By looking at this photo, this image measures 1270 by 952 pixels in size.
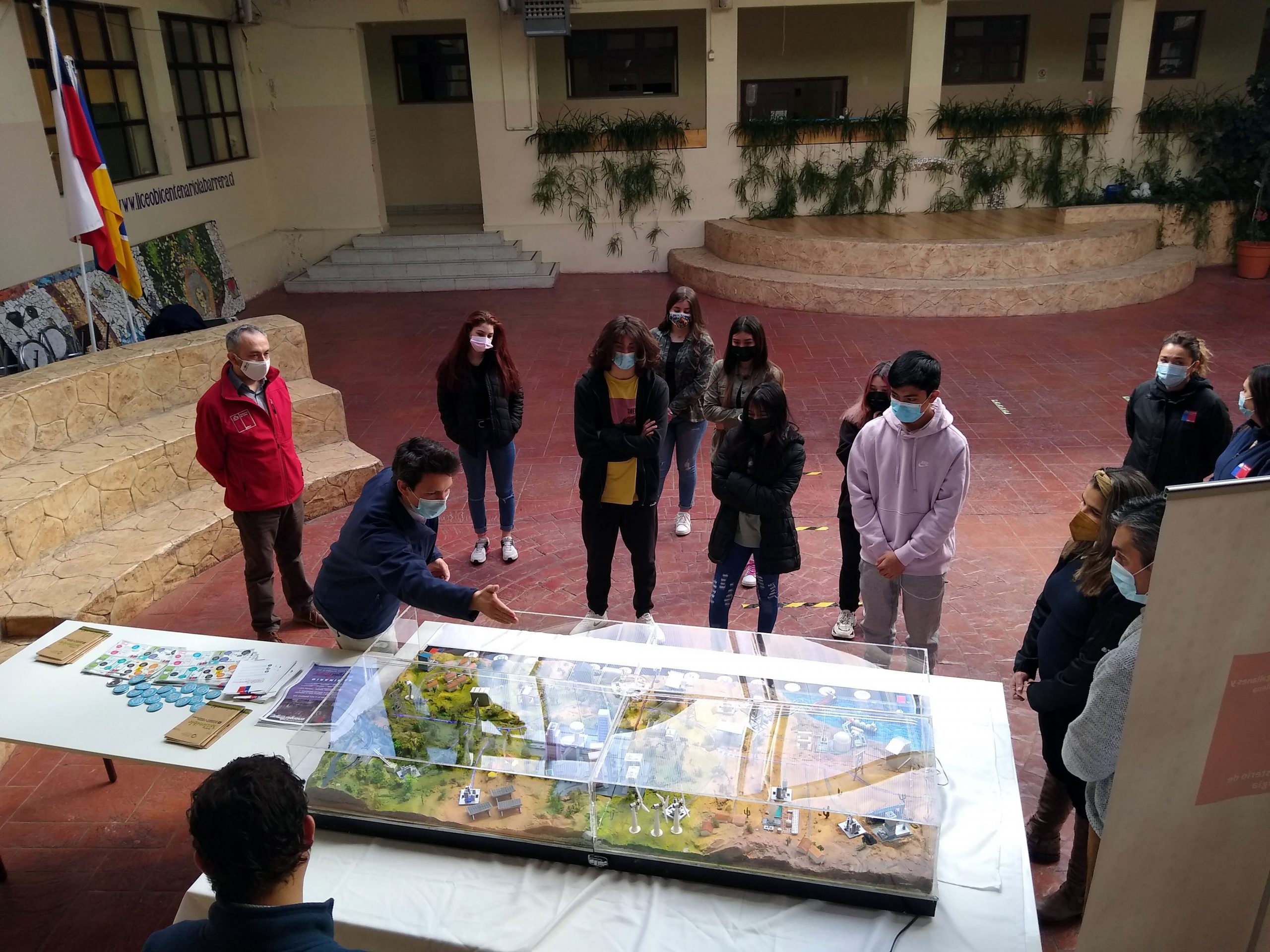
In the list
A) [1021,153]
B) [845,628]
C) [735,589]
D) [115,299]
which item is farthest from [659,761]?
[1021,153]

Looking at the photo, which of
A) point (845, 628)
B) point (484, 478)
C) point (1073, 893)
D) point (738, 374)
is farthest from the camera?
point (484, 478)

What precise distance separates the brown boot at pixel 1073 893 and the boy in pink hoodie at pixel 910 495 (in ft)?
3.07

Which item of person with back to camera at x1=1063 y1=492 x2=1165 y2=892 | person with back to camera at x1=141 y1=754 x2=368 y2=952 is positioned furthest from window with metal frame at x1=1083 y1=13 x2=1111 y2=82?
person with back to camera at x1=141 y1=754 x2=368 y2=952

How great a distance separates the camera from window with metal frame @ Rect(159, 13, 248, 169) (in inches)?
450

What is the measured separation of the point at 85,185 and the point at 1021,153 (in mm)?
11689

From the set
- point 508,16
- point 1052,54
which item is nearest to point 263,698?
point 508,16

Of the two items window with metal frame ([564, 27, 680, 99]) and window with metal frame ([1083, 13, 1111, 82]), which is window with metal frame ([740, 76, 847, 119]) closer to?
window with metal frame ([564, 27, 680, 99])

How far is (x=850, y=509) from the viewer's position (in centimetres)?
453

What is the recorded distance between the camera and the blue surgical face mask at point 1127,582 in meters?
2.52

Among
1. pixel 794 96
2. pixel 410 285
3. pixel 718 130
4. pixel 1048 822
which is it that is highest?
pixel 794 96

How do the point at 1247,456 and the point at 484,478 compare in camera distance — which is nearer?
the point at 1247,456

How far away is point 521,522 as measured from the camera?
6.12 meters

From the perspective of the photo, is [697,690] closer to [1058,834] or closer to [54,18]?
[1058,834]

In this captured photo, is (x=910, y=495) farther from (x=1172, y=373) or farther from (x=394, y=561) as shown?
(x=394, y=561)
